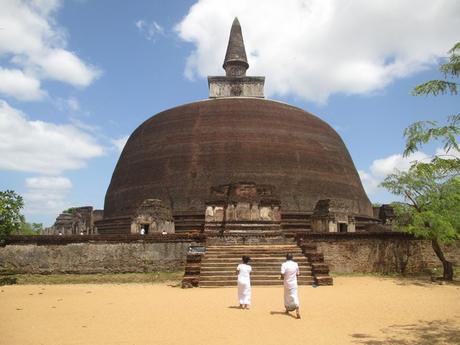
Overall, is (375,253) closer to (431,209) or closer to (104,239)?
(431,209)

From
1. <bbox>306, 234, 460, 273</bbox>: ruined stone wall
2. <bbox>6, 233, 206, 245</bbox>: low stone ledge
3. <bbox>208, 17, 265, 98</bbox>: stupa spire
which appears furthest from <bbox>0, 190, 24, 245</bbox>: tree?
<bbox>208, 17, 265, 98</bbox>: stupa spire

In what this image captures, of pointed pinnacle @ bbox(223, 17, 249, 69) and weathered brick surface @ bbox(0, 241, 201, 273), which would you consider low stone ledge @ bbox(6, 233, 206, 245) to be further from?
pointed pinnacle @ bbox(223, 17, 249, 69)

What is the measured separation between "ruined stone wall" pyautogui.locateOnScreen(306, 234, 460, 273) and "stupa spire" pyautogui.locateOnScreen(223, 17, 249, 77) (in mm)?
18214

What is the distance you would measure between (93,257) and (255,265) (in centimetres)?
555

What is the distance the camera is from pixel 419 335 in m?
5.84

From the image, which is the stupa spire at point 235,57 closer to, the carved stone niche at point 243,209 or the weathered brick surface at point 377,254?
the carved stone niche at point 243,209

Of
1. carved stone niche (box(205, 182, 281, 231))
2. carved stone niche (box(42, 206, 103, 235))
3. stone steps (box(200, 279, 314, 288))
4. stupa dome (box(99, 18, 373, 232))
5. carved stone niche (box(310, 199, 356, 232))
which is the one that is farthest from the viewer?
carved stone niche (box(42, 206, 103, 235))

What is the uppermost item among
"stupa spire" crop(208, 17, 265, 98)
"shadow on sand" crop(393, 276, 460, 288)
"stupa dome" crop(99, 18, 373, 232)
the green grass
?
"stupa spire" crop(208, 17, 265, 98)

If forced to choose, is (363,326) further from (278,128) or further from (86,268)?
(278,128)

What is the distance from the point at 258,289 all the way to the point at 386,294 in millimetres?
3029

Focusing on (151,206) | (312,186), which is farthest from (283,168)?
(151,206)

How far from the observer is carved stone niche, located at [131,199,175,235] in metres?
18.1

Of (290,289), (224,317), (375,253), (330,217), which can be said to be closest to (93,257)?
(224,317)

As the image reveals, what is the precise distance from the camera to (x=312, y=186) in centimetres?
2069
